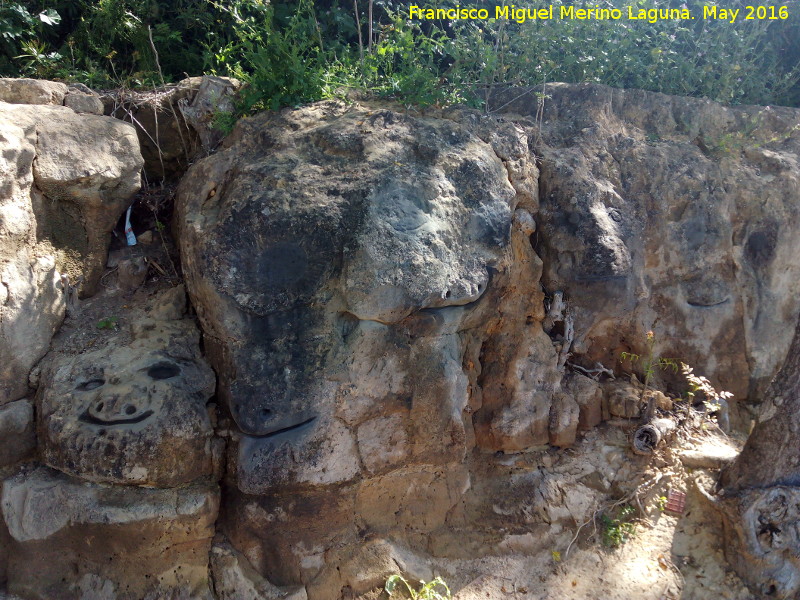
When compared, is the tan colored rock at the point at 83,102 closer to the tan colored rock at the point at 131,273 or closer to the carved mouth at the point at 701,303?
the tan colored rock at the point at 131,273

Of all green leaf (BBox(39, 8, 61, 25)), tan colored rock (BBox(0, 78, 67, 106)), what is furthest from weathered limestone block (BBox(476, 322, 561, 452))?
green leaf (BBox(39, 8, 61, 25))

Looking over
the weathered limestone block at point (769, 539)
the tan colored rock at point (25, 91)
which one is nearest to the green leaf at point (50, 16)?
the tan colored rock at point (25, 91)

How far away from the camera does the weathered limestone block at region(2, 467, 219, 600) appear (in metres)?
2.98

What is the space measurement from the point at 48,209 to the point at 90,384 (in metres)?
1.05

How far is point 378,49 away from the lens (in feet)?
12.7

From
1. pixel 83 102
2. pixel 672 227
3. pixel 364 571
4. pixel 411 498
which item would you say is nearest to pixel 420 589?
pixel 364 571

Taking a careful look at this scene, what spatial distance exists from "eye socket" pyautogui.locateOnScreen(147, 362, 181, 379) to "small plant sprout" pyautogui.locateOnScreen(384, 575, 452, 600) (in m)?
1.59

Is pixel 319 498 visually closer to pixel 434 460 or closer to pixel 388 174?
pixel 434 460

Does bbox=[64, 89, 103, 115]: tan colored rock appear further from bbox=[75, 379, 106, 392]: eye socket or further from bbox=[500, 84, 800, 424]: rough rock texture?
bbox=[500, 84, 800, 424]: rough rock texture

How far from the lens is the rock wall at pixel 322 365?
304 cm

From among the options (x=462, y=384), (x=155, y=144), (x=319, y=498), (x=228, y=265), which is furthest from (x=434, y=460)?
(x=155, y=144)

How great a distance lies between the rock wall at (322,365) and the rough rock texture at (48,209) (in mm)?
14

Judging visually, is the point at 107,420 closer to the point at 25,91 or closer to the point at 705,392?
the point at 25,91

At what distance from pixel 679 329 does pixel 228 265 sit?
10.4 ft
